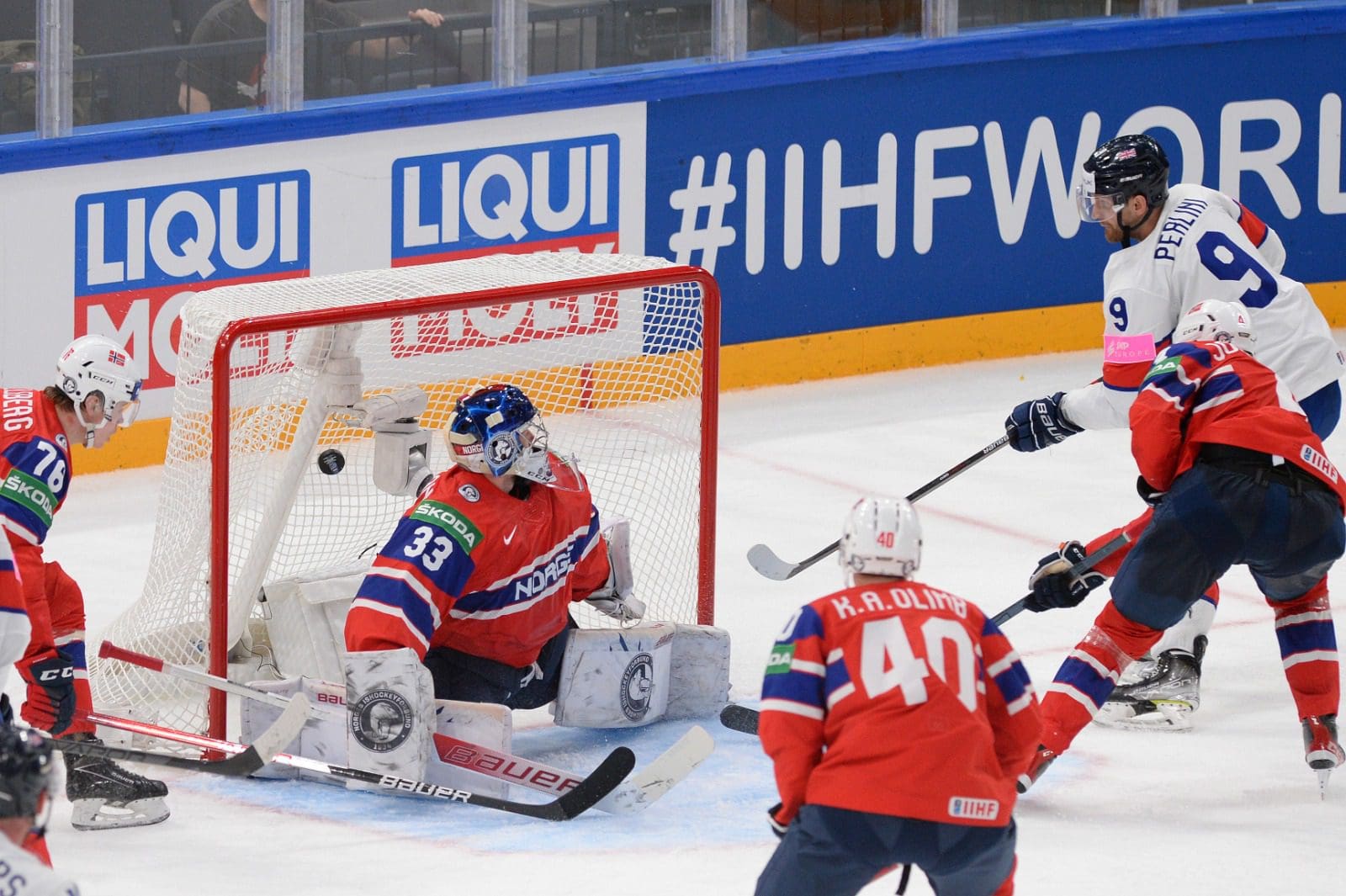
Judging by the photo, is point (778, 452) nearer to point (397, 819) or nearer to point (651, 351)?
point (651, 351)

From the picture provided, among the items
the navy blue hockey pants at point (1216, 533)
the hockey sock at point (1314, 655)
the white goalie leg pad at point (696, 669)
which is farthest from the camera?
the white goalie leg pad at point (696, 669)

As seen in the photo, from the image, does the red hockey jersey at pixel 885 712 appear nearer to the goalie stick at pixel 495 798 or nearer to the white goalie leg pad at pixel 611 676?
the goalie stick at pixel 495 798

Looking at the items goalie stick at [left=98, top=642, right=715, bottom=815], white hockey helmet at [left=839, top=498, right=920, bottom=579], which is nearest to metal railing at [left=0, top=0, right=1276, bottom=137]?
goalie stick at [left=98, top=642, right=715, bottom=815]

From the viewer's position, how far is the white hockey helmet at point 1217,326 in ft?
15.3

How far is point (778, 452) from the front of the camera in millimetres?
7461

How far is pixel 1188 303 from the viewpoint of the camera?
519cm

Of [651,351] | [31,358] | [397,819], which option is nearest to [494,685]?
[397,819]

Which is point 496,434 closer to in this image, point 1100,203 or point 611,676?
point 611,676

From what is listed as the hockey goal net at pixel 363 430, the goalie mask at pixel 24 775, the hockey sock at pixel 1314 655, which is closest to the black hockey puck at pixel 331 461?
the hockey goal net at pixel 363 430

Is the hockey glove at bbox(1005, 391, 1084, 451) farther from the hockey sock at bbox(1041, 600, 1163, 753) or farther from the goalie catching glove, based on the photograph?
the goalie catching glove

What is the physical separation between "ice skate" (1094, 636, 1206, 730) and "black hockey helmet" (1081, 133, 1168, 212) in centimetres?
101

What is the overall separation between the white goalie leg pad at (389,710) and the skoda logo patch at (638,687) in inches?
23.7

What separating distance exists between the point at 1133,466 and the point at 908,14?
1.80 m

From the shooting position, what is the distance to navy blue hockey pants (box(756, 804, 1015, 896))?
328 cm
